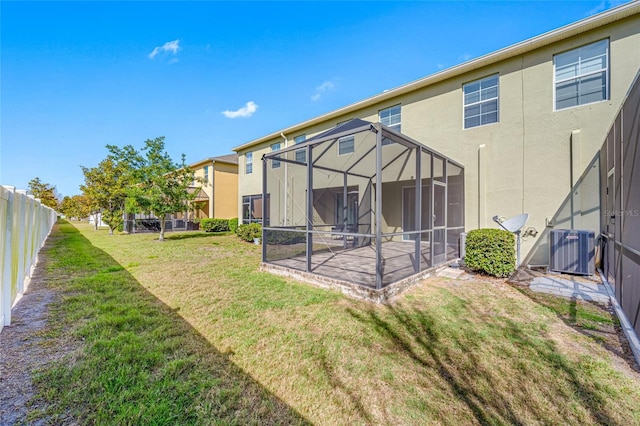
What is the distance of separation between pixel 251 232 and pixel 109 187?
40.3 feet

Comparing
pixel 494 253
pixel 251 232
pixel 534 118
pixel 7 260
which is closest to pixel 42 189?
pixel 251 232

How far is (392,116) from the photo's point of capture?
984cm

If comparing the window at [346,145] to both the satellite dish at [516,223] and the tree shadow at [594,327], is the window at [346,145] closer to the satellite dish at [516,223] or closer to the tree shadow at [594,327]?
the satellite dish at [516,223]

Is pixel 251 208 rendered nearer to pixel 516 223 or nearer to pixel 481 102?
pixel 481 102

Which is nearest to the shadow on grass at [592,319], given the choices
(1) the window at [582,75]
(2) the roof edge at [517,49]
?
(1) the window at [582,75]

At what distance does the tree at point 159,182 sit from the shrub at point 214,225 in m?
4.61

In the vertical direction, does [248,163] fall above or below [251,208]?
above

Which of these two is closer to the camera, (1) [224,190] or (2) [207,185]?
(2) [207,185]

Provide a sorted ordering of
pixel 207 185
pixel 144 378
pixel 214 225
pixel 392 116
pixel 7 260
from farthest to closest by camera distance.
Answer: pixel 207 185, pixel 214 225, pixel 392 116, pixel 7 260, pixel 144 378

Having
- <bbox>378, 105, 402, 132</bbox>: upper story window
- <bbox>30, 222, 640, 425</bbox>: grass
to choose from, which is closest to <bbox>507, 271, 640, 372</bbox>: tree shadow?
<bbox>30, 222, 640, 425</bbox>: grass

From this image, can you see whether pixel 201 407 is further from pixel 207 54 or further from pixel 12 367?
pixel 207 54

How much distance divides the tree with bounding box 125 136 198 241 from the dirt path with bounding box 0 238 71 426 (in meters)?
9.20

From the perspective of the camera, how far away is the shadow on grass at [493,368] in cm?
212

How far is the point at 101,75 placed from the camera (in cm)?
974
